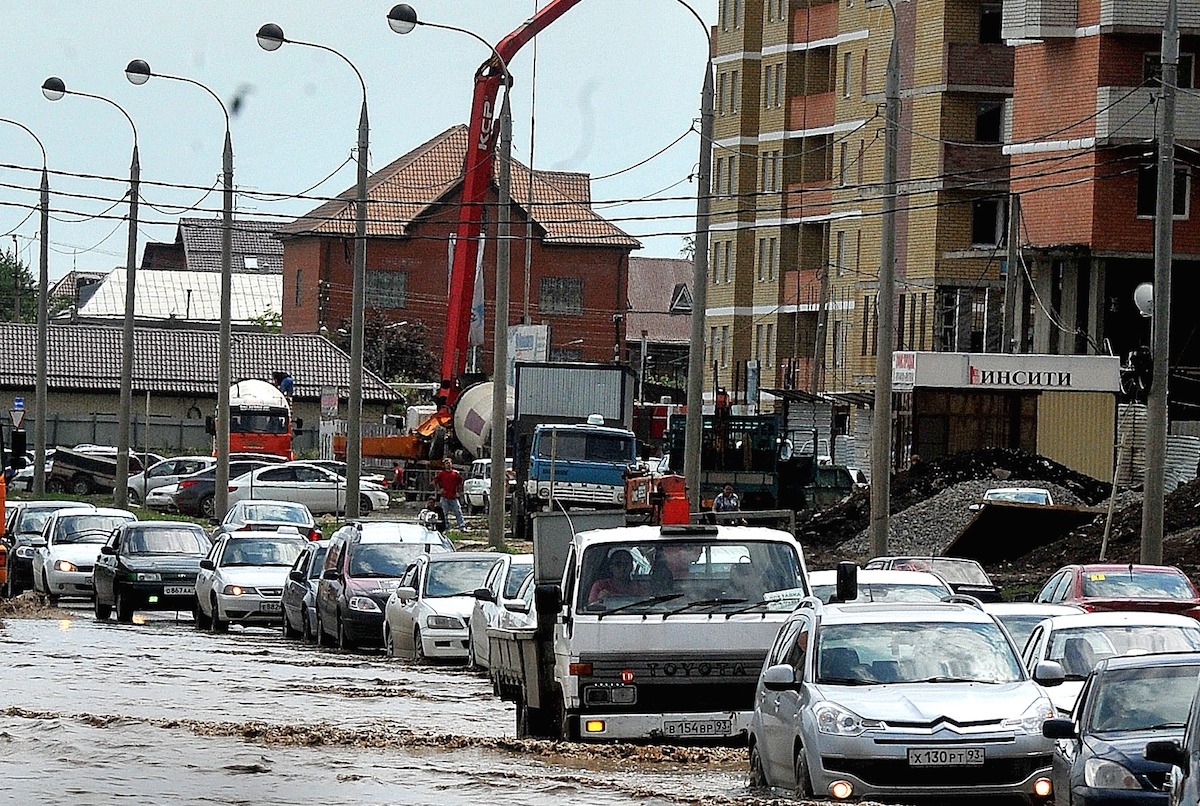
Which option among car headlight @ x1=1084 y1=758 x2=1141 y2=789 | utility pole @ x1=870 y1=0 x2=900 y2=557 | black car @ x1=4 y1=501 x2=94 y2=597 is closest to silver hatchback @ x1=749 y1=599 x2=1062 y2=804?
Answer: car headlight @ x1=1084 y1=758 x2=1141 y2=789

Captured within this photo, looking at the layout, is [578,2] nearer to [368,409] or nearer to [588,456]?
[588,456]

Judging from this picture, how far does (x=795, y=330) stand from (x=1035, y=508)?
3831 centimetres

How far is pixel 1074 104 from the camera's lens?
51.2 meters

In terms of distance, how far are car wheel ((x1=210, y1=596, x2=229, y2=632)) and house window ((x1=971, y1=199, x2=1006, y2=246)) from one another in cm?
3762

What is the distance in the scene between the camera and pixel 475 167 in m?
55.4

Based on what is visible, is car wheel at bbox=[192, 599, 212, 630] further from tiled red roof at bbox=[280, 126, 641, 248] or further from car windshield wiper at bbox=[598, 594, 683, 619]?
tiled red roof at bbox=[280, 126, 641, 248]

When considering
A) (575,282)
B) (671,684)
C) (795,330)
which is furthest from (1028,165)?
(575,282)

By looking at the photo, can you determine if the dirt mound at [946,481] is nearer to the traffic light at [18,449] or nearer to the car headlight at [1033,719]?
the traffic light at [18,449]

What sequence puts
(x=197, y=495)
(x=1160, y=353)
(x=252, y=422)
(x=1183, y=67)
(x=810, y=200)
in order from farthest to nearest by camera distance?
(x=810, y=200), (x=252, y=422), (x=197, y=495), (x=1183, y=67), (x=1160, y=353)

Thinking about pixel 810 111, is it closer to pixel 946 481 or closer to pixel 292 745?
pixel 946 481

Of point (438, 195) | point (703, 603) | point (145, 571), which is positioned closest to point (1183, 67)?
point (145, 571)

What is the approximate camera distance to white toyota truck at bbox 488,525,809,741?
15.7m

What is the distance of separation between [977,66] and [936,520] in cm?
2476

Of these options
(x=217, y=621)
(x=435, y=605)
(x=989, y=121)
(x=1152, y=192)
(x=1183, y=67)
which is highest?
(x=989, y=121)
